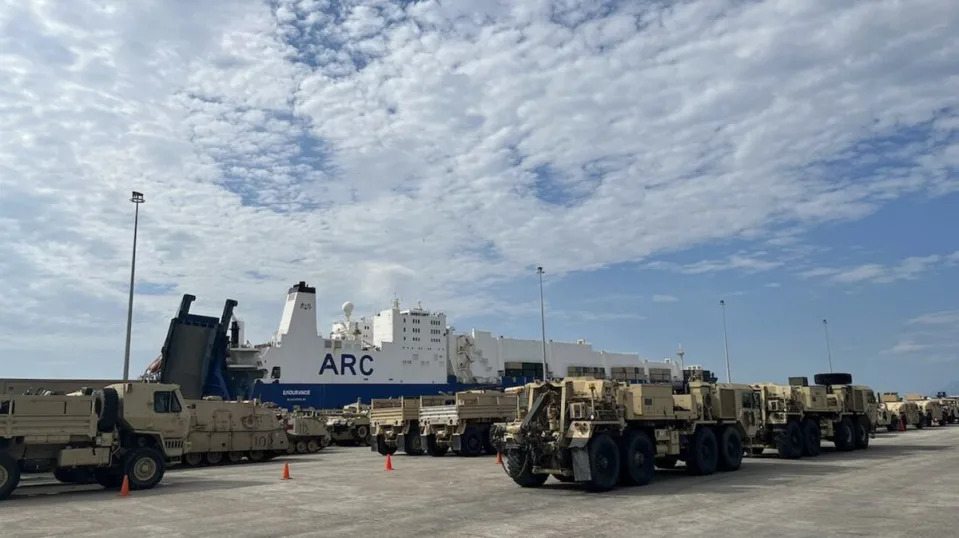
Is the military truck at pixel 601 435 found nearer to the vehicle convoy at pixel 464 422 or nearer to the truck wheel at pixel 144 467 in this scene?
the truck wheel at pixel 144 467

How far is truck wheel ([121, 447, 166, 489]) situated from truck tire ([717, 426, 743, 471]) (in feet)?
43.2

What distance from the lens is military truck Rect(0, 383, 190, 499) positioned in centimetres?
1431

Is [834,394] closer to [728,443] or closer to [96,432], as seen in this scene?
[728,443]

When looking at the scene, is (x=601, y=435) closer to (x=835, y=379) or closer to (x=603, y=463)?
(x=603, y=463)

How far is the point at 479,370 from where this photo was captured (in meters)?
64.8

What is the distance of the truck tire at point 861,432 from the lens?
23775 mm

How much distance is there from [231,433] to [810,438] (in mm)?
18641

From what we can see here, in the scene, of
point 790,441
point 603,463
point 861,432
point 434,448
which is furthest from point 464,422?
point 861,432

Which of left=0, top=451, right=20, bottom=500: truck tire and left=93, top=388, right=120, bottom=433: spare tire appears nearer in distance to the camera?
left=0, top=451, right=20, bottom=500: truck tire

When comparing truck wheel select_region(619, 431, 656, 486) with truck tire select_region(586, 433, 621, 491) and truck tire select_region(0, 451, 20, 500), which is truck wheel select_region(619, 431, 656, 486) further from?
truck tire select_region(0, 451, 20, 500)

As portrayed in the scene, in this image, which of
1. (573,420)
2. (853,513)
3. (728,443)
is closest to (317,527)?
(573,420)

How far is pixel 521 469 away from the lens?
13953 mm

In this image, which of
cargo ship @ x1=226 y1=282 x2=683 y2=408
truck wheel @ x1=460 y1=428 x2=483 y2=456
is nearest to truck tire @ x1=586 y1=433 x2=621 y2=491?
truck wheel @ x1=460 y1=428 x2=483 y2=456

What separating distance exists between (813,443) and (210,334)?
2773 centimetres
